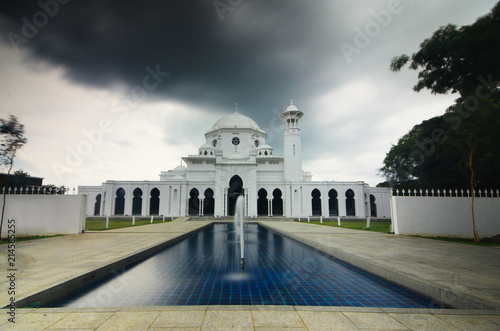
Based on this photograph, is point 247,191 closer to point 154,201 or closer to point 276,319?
point 154,201

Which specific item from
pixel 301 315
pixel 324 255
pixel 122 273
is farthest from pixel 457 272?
pixel 122 273

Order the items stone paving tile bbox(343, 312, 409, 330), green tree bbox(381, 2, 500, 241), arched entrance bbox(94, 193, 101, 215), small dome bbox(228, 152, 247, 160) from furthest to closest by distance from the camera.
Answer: arched entrance bbox(94, 193, 101, 215) → small dome bbox(228, 152, 247, 160) → green tree bbox(381, 2, 500, 241) → stone paving tile bbox(343, 312, 409, 330)

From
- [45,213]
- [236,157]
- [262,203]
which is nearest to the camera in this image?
[45,213]

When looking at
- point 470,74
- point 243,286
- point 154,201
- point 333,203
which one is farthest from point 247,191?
point 243,286

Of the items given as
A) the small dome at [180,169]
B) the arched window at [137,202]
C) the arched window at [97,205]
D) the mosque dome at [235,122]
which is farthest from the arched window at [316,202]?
the arched window at [97,205]

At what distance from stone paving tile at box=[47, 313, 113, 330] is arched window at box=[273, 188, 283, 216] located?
1098 inches

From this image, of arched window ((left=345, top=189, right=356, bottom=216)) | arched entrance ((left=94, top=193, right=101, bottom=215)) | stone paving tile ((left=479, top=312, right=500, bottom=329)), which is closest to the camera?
stone paving tile ((left=479, top=312, right=500, bottom=329))

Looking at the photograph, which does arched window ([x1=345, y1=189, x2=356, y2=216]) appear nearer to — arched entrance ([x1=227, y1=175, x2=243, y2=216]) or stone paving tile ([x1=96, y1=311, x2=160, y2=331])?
arched entrance ([x1=227, y1=175, x2=243, y2=216])

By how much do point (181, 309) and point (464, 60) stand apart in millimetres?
9683

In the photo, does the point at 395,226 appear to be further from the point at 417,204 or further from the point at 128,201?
the point at 128,201

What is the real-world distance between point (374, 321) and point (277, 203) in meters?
27.9

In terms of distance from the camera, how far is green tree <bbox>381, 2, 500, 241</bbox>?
5.66 m

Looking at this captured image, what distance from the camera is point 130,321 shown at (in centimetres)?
281

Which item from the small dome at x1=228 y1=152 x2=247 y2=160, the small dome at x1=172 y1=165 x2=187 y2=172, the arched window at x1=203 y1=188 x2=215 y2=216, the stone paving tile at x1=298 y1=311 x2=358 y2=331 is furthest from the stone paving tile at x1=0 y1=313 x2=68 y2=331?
the small dome at x1=172 y1=165 x2=187 y2=172
